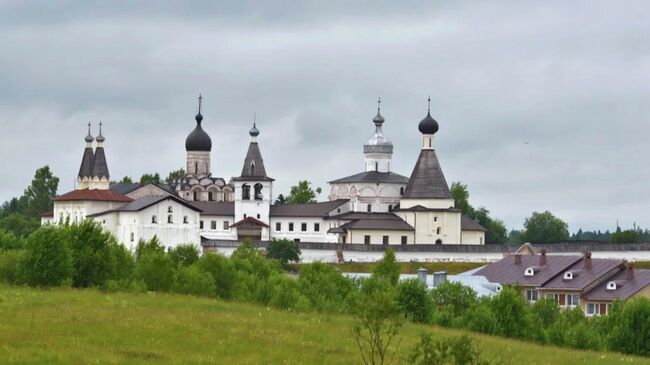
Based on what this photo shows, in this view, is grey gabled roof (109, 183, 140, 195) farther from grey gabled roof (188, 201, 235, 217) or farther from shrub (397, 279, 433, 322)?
shrub (397, 279, 433, 322)

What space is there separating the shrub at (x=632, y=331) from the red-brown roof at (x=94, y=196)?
51608mm

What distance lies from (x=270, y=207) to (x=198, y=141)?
8832 millimetres

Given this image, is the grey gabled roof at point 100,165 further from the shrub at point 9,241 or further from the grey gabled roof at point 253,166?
the shrub at point 9,241

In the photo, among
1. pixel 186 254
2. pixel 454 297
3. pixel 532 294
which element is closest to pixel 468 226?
pixel 532 294

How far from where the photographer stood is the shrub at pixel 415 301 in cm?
3975

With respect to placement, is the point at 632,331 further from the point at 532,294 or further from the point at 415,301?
the point at 532,294

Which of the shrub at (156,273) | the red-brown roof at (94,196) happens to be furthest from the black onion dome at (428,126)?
the shrub at (156,273)

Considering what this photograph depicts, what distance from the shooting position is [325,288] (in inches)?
1694

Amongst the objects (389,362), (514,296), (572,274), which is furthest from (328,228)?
(389,362)

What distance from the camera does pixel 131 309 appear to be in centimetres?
2998

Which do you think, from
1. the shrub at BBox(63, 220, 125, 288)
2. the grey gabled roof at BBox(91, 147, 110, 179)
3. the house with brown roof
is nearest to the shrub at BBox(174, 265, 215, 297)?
the shrub at BBox(63, 220, 125, 288)

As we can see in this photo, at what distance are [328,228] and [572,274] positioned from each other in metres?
32.2

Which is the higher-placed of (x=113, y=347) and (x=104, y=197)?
(x=104, y=197)

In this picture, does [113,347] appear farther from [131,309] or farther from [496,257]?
[496,257]
